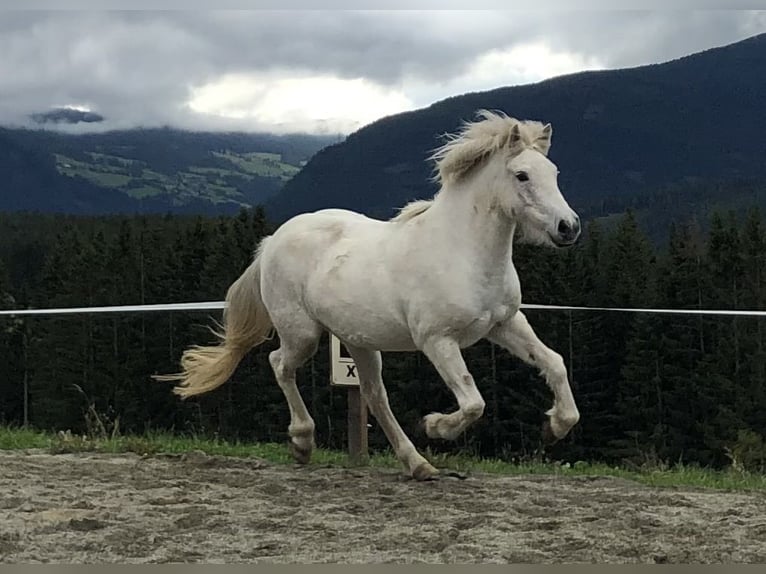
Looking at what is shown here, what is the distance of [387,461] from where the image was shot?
19.4 ft

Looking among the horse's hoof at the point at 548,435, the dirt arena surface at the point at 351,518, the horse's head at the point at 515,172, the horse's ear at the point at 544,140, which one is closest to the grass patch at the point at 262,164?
the dirt arena surface at the point at 351,518

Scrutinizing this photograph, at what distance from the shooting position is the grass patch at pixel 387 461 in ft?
17.0

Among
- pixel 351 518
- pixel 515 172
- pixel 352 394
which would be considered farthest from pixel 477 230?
pixel 352 394

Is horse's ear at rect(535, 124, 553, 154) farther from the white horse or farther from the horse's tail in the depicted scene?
the horse's tail

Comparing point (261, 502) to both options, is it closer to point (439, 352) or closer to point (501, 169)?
point (439, 352)

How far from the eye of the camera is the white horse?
415 centimetres

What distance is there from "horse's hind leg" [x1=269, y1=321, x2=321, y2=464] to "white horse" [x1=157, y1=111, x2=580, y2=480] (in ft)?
0.19

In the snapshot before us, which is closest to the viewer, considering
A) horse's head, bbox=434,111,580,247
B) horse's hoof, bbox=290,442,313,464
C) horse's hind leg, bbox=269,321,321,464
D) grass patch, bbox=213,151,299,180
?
horse's head, bbox=434,111,580,247

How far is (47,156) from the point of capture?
31.6 feet

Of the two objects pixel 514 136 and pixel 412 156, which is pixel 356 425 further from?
pixel 412 156

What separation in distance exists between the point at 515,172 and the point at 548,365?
0.86 meters

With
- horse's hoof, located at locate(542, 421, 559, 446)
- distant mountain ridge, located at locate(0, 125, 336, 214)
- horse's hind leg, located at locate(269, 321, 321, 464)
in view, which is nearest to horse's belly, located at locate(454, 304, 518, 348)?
horse's hoof, located at locate(542, 421, 559, 446)

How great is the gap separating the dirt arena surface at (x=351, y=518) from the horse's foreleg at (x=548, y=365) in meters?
0.35

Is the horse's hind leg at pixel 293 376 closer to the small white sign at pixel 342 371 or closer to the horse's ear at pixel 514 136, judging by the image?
the small white sign at pixel 342 371
